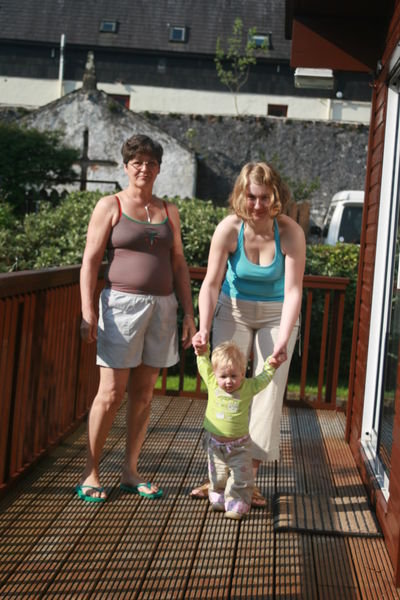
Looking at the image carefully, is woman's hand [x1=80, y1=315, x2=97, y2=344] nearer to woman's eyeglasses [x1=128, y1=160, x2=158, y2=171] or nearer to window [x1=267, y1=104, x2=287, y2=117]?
woman's eyeglasses [x1=128, y1=160, x2=158, y2=171]

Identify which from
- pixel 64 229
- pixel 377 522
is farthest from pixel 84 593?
pixel 64 229

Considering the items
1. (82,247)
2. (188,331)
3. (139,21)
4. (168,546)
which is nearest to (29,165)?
(82,247)

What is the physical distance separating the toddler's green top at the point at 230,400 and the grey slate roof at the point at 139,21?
33.0 meters

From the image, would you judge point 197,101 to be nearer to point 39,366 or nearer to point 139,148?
point 39,366

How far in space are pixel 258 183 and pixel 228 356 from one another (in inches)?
29.9

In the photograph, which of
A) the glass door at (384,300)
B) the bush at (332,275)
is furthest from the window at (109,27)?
the glass door at (384,300)

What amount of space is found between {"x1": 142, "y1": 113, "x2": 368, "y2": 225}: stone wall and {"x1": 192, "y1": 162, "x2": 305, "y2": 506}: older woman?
2284 centimetres

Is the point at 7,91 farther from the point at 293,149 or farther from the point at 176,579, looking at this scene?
the point at 176,579

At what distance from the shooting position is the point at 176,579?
3.19 m

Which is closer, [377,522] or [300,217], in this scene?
[377,522]

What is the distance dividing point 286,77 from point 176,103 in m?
4.49

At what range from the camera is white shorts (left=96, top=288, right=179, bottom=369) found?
13.0 feet

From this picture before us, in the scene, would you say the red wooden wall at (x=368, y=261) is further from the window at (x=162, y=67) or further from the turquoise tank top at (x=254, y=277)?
the window at (x=162, y=67)

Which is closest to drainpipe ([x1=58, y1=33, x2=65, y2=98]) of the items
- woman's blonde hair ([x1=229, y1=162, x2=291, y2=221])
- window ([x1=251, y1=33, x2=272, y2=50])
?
window ([x1=251, y1=33, x2=272, y2=50])
